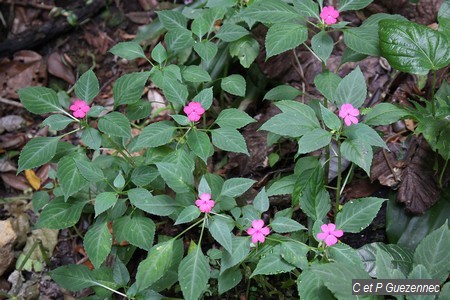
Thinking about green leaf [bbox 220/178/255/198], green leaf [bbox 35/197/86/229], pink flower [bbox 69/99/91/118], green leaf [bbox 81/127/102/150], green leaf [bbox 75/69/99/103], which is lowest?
green leaf [bbox 35/197/86/229]

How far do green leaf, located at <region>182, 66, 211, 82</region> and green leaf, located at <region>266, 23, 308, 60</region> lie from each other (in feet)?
1.14

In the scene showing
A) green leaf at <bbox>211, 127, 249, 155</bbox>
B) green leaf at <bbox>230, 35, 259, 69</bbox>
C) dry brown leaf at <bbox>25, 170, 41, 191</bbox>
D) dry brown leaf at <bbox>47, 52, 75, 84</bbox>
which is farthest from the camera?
dry brown leaf at <bbox>47, 52, 75, 84</bbox>

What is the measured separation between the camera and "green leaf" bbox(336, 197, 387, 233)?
6.31 ft

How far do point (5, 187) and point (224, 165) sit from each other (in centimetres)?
138

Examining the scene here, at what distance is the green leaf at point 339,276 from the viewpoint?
1713 millimetres

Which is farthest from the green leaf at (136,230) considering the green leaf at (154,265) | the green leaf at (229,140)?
the green leaf at (229,140)

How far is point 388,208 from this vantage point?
7.75 feet

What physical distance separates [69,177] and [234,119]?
0.72 m

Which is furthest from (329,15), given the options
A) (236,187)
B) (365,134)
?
(236,187)

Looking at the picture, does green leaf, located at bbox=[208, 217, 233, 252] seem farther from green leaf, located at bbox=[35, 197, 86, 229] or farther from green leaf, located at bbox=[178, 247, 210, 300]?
green leaf, located at bbox=[35, 197, 86, 229]

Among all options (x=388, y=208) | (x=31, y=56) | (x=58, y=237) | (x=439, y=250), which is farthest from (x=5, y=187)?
(x=439, y=250)

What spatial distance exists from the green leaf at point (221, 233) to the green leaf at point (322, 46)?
2.63 ft

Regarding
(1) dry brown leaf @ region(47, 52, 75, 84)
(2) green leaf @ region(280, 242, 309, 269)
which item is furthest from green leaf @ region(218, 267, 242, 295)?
(1) dry brown leaf @ region(47, 52, 75, 84)

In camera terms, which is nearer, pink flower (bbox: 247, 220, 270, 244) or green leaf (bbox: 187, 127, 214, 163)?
pink flower (bbox: 247, 220, 270, 244)
